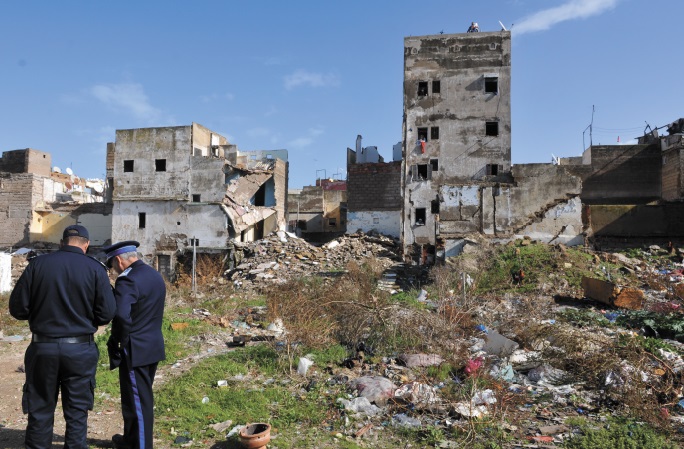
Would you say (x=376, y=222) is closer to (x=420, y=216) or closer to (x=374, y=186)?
(x=374, y=186)

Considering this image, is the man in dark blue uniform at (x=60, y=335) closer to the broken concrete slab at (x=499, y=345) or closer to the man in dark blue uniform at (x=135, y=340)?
the man in dark blue uniform at (x=135, y=340)

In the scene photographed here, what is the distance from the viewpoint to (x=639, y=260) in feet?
50.5

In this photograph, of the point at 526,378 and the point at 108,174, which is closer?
the point at 526,378

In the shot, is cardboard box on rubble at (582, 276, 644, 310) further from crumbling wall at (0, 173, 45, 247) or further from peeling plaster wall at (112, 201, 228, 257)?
crumbling wall at (0, 173, 45, 247)

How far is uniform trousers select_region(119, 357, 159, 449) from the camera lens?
12.5 feet

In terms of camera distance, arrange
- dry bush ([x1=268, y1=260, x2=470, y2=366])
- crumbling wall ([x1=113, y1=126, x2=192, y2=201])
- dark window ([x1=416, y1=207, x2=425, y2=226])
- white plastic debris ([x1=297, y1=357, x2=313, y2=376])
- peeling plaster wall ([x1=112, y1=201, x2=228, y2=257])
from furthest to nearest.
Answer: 1. dark window ([x1=416, y1=207, x2=425, y2=226])
2. crumbling wall ([x1=113, y1=126, x2=192, y2=201])
3. peeling plaster wall ([x1=112, y1=201, x2=228, y2=257])
4. dry bush ([x1=268, y1=260, x2=470, y2=366])
5. white plastic debris ([x1=297, y1=357, x2=313, y2=376])

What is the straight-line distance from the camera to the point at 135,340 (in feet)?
12.6

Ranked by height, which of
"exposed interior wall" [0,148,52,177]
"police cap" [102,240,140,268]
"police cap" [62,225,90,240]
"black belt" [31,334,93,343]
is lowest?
"black belt" [31,334,93,343]

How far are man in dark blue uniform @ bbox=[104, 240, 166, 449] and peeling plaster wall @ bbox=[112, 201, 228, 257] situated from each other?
21.2 metres

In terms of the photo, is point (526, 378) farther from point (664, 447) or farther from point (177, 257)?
point (177, 257)

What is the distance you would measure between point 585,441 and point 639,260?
13.5 m

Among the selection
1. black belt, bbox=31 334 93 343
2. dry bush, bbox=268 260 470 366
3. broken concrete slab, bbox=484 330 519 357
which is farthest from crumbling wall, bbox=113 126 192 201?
black belt, bbox=31 334 93 343

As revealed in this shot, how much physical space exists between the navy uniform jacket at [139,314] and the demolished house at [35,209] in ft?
88.2

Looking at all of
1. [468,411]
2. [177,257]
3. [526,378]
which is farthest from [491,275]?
[177,257]
